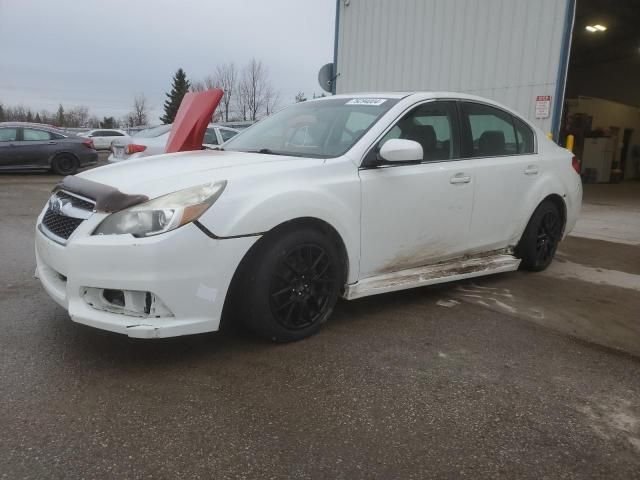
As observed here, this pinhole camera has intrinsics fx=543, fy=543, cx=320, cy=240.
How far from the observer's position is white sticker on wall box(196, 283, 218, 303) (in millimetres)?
2736

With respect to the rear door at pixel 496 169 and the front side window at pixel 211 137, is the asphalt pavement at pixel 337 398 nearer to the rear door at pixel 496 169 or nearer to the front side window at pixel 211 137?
the rear door at pixel 496 169

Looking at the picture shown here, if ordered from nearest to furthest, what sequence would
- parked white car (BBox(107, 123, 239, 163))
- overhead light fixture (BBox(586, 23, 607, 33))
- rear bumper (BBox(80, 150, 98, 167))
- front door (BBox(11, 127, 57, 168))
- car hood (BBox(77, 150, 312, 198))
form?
car hood (BBox(77, 150, 312, 198))
parked white car (BBox(107, 123, 239, 163))
front door (BBox(11, 127, 57, 168))
rear bumper (BBox(80, 150, 98, 167))
overhead light fixture (BBox(586, 23, 607, 33))

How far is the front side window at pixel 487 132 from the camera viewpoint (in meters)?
4.18

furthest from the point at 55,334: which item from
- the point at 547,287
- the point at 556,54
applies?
the point at 556,54

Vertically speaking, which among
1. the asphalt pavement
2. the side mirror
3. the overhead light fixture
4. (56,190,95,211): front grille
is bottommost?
the asphalt pavement

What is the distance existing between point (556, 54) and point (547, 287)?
216 inches

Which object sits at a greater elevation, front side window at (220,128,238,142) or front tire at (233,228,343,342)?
front side window at (220,128,238,142)

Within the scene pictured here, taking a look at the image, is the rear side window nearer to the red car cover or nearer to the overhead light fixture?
the red car cover

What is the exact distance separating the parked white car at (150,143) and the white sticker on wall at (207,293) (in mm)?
7127

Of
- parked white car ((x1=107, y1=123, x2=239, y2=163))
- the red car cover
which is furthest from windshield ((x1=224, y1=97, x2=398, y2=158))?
parked white car ((x1=107, y1=123, x2=239, y2=163))

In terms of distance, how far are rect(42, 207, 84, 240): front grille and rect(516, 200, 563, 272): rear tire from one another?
3622 millimetres

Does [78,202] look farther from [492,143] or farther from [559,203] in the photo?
[559,203]

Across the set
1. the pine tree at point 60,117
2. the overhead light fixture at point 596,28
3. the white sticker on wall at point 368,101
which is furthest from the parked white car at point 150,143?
the pine tree at point 60,117

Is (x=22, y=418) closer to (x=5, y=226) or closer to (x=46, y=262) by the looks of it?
(x=46, y=262)
